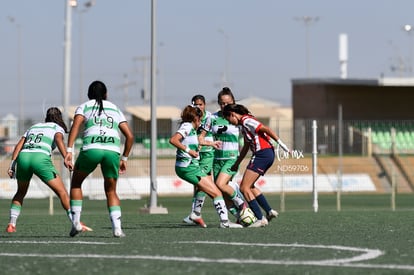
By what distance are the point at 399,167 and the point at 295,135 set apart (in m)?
10.0

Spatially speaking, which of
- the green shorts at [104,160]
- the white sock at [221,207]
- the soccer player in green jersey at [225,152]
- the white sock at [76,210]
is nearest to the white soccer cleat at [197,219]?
the soccer player in green jersey at [225,152]

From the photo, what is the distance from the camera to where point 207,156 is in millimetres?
17812

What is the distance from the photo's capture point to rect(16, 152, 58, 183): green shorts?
15.2 metres

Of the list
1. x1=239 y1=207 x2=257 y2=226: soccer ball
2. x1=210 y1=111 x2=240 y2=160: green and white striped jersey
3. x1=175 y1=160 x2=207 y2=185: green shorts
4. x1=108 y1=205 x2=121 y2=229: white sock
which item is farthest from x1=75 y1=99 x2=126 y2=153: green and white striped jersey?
x1=210 y1=111 x2=240 y2=160: green and white striped jersey

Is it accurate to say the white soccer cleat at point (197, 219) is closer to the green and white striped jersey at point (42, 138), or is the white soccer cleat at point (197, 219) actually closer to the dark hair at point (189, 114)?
the dark hair at point (189, 114)

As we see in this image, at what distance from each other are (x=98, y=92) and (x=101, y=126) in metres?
0.46

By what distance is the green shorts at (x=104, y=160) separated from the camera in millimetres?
13406

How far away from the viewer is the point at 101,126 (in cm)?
1350

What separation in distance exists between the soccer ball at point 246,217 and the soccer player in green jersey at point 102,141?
3395mm

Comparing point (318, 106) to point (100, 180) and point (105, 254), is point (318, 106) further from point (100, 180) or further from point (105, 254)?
point (105, 254)

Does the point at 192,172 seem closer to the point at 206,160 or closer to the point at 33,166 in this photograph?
the point at 206,160

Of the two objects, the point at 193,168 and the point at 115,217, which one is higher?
the point at 193,168

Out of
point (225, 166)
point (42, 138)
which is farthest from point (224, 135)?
point (42, 138)

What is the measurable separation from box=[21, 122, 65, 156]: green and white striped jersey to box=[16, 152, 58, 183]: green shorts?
3.0 inches
